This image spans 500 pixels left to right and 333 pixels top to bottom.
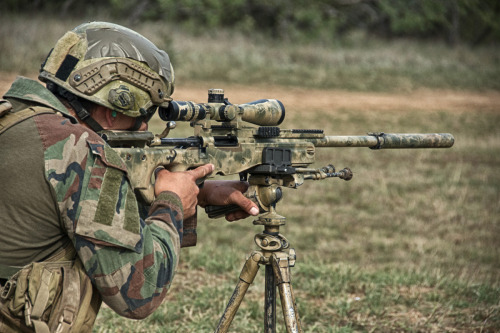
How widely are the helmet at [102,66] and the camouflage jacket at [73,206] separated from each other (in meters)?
0.22

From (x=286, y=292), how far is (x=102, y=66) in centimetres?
155

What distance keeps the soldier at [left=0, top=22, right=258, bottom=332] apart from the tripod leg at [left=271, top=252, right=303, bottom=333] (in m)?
0.85

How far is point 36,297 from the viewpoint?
2.77m

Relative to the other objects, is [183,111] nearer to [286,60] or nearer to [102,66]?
[102,66]

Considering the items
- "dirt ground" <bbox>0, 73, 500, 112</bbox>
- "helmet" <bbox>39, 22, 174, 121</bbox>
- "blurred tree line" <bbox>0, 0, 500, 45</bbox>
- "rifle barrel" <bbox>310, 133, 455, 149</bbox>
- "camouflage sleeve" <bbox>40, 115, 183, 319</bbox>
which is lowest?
"camouflage sleeve" <bbox>40, 115, 183, 319</bbox>

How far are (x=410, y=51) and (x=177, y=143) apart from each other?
24.6 meters

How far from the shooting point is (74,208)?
270 centimetres

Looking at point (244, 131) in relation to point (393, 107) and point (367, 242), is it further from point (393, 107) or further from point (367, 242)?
point (393, 107)

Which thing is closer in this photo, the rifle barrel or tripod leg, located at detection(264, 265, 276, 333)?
tripod leg, located at detection(264, 265, 276, 333)

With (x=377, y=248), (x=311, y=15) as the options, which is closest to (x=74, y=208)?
(x=377, y=248)

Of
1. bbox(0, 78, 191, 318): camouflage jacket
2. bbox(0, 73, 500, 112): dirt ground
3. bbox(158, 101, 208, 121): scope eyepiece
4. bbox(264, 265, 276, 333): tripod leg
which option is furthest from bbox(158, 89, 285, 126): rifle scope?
bbox(0, 73, 500, 112): dirt ground

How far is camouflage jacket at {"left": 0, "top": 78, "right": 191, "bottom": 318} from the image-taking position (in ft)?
8.86

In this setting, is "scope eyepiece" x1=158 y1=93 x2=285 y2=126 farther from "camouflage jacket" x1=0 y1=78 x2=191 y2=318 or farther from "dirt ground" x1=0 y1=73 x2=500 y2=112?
"dirt ground" x1=0 y1=73 x2=500 y2=112

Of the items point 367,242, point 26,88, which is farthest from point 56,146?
point 367,242
